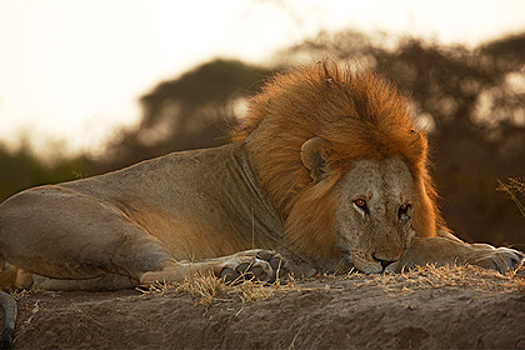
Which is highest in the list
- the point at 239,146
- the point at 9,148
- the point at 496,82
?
the point at 239,146

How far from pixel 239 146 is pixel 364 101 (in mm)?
1020

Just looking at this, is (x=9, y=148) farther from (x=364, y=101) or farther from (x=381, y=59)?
(x=364, y=101)

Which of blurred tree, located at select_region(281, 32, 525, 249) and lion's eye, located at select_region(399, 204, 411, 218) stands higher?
lion's eye, located at select_region(399, 204, 411, 218)

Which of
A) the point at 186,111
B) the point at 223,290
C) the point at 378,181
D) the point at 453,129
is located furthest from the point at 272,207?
the point at 186,111

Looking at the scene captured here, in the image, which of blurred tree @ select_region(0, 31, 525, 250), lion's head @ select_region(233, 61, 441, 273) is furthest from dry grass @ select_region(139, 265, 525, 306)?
blurred tree @ select_region(0, 31, 525, 250)

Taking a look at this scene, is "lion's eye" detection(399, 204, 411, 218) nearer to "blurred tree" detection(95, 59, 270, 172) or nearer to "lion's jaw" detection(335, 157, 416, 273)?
"lion's jaw" detection(335, 157, 416, 273)

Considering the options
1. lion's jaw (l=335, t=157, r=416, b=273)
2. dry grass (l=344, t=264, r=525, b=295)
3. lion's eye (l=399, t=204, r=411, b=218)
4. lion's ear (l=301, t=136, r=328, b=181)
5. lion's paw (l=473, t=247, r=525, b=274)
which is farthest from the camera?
lion's ear (l=301, t=136, r=328, b=181)

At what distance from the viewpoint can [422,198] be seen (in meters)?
5.79

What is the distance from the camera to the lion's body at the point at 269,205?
5.29m

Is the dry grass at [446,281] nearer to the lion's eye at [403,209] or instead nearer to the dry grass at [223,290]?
the dry grass at [223,290]

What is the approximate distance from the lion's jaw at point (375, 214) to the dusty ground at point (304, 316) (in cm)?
49

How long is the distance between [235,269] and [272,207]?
4.30 feet

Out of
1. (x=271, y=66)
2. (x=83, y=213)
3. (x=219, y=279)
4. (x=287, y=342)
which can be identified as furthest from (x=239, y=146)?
(x=271, y=66)

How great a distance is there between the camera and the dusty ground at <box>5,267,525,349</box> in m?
3.53
